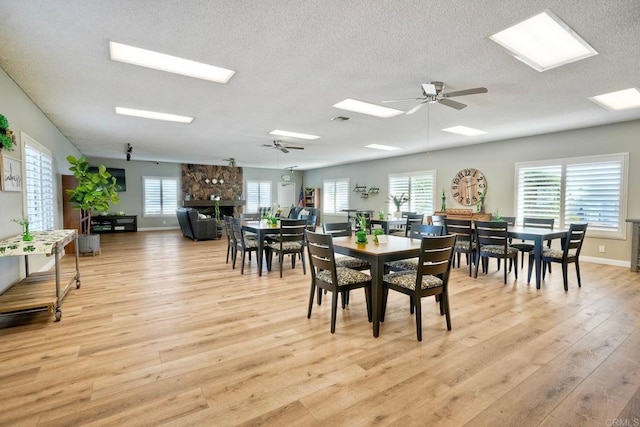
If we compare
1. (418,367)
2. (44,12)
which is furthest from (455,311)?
(44,12)

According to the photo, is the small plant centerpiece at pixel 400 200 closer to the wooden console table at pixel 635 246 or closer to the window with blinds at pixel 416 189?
the window with blinds at pixel 416 189

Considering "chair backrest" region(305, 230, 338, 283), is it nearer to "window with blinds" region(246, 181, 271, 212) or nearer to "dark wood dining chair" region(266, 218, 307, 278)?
"dark wood dining chair" region(266, 218, 307, 278)

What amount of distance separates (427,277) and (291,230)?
2.44 m

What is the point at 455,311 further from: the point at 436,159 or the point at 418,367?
the point at 436,159

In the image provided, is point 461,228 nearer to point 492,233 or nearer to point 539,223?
point 492,233

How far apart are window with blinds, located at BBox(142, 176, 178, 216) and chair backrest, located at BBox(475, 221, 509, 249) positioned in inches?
435

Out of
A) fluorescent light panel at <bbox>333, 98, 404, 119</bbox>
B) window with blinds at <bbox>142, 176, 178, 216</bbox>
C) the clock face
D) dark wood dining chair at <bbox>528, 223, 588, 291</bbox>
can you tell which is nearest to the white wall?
the clock face

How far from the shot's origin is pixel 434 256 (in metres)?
2.59

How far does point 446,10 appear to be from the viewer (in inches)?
89.4

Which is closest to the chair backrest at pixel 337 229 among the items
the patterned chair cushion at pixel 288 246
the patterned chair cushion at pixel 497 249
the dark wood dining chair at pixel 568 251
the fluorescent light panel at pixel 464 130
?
the patterned chair cushion at pixel 288 246

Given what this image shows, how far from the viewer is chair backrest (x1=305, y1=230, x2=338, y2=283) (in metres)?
2.75

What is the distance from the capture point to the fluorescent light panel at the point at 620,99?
13.2ft

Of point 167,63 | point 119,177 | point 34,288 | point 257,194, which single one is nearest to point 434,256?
point 167,63

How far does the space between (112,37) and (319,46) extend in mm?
1750
